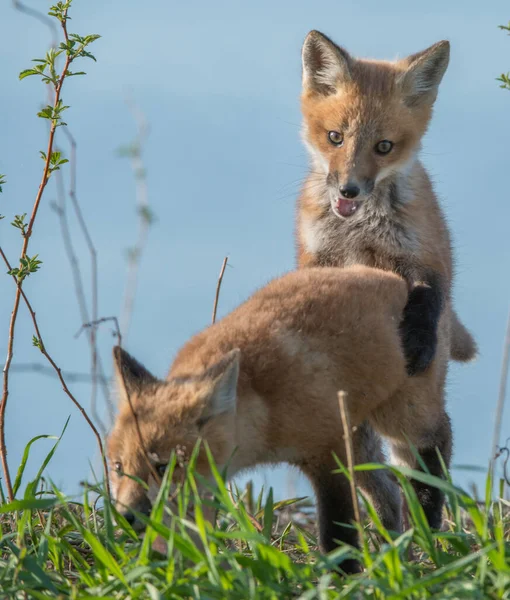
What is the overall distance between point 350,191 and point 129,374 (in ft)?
7.79

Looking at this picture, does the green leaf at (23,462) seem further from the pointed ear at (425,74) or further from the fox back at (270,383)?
the pointed ear at (425,74)

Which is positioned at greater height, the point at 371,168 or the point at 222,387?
the point at 371,168

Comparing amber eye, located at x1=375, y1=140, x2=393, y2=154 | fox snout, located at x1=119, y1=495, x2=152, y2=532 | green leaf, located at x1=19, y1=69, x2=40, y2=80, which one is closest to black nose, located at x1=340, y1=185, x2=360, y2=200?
amber eye, located at x1=375, y1=140, x2=393, y2=154

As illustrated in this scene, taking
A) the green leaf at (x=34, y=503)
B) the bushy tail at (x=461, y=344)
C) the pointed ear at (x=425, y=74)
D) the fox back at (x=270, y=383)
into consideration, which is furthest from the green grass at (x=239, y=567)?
the pointed ear at (x=425, y=74)

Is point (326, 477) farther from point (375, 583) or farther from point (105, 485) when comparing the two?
point (375, 583)

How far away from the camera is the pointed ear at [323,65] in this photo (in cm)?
656

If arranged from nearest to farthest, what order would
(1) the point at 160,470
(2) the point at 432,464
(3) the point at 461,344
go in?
(1) the point at 160,470 → (2) the point at 432,464 → (3) the point at 461,344

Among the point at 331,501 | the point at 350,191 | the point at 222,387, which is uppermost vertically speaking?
the point at 350,191

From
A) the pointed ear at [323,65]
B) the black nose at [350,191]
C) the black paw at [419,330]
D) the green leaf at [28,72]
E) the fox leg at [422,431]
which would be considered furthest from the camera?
the pointed ear at [323,65]

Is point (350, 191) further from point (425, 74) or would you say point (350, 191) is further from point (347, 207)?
point (425, 74)

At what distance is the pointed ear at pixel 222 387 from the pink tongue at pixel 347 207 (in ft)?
7.50

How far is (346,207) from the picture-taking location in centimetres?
600

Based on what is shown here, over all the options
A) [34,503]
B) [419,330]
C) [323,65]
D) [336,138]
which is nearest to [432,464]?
[419,330]

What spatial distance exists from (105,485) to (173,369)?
2.31 ft
